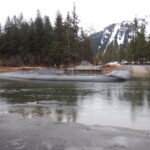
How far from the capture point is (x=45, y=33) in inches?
2414

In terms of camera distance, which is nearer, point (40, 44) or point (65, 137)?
point (65, 137)

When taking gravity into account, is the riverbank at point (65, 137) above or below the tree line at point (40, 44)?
below

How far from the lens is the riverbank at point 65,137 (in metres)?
6.26

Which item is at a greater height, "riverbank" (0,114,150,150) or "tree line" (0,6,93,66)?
"tree line" (0,6,93,66)

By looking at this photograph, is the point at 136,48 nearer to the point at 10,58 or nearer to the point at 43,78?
the point at 10,58

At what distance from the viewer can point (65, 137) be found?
23.1ft

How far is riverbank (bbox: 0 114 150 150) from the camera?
626 centimetres

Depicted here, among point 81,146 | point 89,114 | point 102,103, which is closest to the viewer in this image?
point 81,146

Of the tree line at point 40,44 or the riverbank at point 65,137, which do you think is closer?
the riverbank at point 65,137

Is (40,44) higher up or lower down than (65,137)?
higher up

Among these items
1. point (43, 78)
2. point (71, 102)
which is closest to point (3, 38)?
point (43, 78)

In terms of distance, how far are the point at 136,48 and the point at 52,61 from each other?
66.7 ft

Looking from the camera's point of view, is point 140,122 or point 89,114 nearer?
point 140,122

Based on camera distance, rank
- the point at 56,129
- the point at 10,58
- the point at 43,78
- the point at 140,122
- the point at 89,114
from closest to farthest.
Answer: the point at 56,129
the point at 140,122
the point at 89,114
the point at 43,78
the point at 10,58
